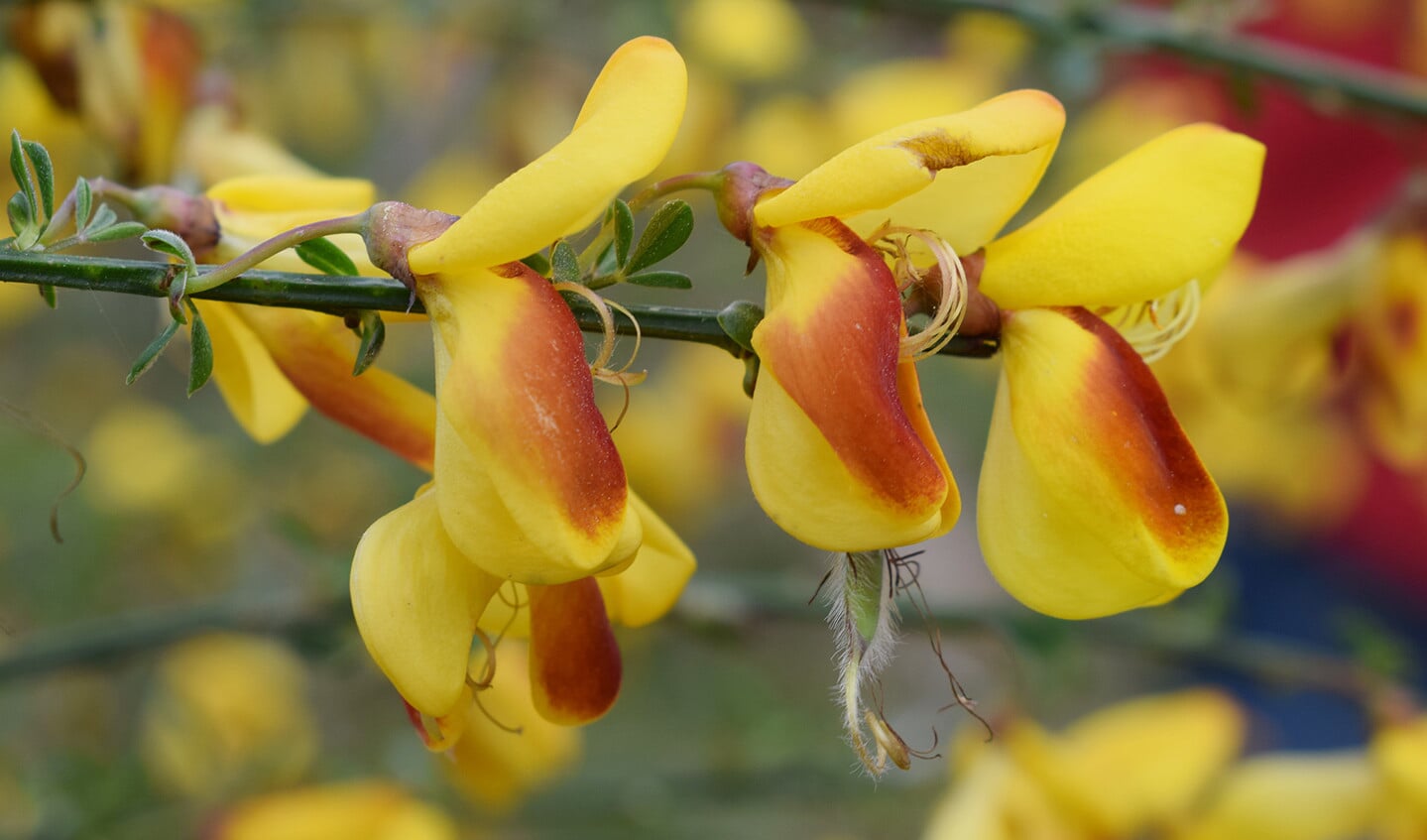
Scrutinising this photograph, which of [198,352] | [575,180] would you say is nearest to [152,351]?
[198,352]

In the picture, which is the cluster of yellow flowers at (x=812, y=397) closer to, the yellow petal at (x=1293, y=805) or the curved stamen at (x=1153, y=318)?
the curved stamen at (x=1153, y=318)

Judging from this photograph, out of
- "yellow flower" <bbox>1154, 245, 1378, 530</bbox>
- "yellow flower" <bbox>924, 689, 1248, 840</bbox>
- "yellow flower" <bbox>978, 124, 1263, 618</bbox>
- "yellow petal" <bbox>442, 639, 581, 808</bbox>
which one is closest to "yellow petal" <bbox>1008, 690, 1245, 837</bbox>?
"yellow flower" <bbox>924, 689, 1248, 840</bbox>

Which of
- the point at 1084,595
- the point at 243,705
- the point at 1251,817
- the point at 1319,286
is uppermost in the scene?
the point at 1084,595

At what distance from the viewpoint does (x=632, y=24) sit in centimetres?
99

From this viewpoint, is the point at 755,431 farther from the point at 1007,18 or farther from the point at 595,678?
the point at 1007,18

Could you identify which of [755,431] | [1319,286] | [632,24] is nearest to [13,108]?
[632,24]

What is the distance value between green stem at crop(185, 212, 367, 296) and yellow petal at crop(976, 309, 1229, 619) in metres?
0.18

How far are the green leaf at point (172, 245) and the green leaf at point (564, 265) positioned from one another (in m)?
0.09

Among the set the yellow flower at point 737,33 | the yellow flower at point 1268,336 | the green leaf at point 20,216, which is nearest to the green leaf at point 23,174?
the green leaf at point 20,216

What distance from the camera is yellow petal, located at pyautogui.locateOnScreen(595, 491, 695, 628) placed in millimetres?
385

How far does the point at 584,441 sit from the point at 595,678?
0.09 m

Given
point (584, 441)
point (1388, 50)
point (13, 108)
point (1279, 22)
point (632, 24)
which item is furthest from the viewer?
point (1279, 22)

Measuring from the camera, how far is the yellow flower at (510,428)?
0.31 meters

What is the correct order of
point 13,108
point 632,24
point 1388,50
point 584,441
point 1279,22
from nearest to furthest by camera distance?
point 584,441, point 13,108, point 632,24, point 1388,50, point 1279,22
